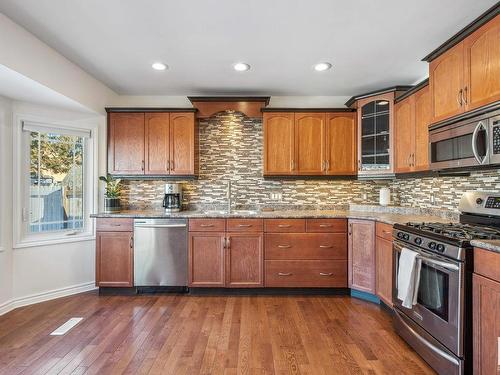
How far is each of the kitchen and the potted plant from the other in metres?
0.02

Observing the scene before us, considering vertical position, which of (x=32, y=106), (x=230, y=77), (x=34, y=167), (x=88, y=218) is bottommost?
(x=88, y=218)

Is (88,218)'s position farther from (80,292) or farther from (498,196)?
(498,196)

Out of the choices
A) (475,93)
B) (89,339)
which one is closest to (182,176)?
(89,339)

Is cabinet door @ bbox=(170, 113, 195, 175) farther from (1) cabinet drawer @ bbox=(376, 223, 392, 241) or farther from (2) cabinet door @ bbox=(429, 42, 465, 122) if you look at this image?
(2) cabinet door @ bbox=(429, 42, 465, 122)

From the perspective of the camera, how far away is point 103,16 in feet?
7.03

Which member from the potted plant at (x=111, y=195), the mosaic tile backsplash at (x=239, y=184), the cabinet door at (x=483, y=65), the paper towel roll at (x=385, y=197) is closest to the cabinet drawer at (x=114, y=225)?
the potted plant at (x=111, y=195)

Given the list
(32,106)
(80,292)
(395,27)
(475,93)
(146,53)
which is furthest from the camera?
(80,292)

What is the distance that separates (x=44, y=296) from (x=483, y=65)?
14.5 ft

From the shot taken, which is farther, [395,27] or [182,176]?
[182,176]

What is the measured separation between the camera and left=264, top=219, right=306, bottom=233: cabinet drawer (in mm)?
3242

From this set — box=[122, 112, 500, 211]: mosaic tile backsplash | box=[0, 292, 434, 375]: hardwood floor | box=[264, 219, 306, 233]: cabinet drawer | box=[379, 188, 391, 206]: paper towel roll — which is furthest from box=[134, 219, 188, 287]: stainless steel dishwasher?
box=[379, 188, 391, 206]: paper towel roll

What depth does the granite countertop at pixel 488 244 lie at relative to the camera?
153 centimetres

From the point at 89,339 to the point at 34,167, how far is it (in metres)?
1.97

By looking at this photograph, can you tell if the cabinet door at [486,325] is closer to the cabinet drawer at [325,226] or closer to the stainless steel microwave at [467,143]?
the stainless steel microwave at [467,143]
